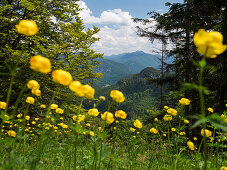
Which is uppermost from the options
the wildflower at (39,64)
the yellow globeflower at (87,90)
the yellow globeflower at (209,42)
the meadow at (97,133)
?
the yellow globeflower at (209,42)

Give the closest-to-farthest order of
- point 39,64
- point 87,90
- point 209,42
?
point 209,42, point 39,64, point 87,90

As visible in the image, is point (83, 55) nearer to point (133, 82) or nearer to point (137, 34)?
point (137, 34)

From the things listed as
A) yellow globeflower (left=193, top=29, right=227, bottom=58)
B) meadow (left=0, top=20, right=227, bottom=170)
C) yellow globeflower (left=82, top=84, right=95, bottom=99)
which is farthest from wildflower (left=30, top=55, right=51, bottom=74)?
yellow globeflower (left=193, top=29, right=227, bottom=58)

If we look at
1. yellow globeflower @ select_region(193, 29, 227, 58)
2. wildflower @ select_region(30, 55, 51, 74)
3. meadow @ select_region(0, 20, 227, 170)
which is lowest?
meadow @ select_region(0, 20, 227, 170)

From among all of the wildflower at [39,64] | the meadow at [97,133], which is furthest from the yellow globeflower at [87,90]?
the wildflower at [39,64]

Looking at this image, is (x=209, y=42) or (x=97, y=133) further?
(x=97, y=133)

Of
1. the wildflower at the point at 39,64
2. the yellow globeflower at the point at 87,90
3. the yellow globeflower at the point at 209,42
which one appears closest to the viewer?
the yellow globeflower at the point at 209,42

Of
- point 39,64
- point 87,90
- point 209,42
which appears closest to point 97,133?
point 87,90

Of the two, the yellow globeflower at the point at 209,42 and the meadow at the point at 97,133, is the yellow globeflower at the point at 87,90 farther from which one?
the yellow globeflower at the point at 209,42

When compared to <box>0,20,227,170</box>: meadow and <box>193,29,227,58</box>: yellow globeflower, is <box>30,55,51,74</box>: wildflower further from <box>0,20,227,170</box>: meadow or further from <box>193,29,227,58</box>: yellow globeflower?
<box>193,29,227,58</box>: yellow globeflower

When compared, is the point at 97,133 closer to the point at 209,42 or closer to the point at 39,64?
the point at 39,64

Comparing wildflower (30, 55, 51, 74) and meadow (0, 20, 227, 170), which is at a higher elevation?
wildflower (30, 55, 51, 74)

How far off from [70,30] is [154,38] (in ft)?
19.3

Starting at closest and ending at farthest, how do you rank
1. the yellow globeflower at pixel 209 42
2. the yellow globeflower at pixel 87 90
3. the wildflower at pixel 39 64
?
the yellow globeflower at pixel 209 42 < the wildflower at pixel 39 64 < the yellow globeflower at pixel 87 90
